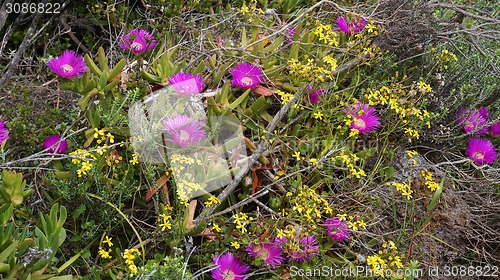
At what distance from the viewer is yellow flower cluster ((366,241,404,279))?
1.62 metres

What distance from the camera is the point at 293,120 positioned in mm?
1883

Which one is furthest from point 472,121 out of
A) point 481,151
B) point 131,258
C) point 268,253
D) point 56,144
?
point 56,144

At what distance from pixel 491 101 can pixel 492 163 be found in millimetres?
272

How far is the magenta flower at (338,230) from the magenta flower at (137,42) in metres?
0.90

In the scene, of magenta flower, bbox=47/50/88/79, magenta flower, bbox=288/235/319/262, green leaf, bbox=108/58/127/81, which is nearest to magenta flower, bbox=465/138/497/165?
magenta flower, bbox=288/235/319/262

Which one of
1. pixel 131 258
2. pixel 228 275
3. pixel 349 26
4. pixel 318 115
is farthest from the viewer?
pixel 349 26

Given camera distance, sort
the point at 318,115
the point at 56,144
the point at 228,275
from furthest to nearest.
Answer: the point at 318,115 < the point at 56,144 < the point at 228,275

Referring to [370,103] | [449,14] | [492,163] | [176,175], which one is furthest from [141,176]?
[449,14]

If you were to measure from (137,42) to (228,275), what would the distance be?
924mm

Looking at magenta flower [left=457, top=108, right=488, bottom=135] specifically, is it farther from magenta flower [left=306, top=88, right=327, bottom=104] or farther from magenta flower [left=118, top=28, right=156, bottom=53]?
magenta flower [left=118, top=28, right=156, bottom=53]

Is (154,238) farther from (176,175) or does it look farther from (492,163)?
(492,163)

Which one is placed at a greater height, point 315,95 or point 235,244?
point 315,95

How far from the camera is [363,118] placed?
2.00m

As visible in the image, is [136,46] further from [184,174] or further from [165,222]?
[165,222]
